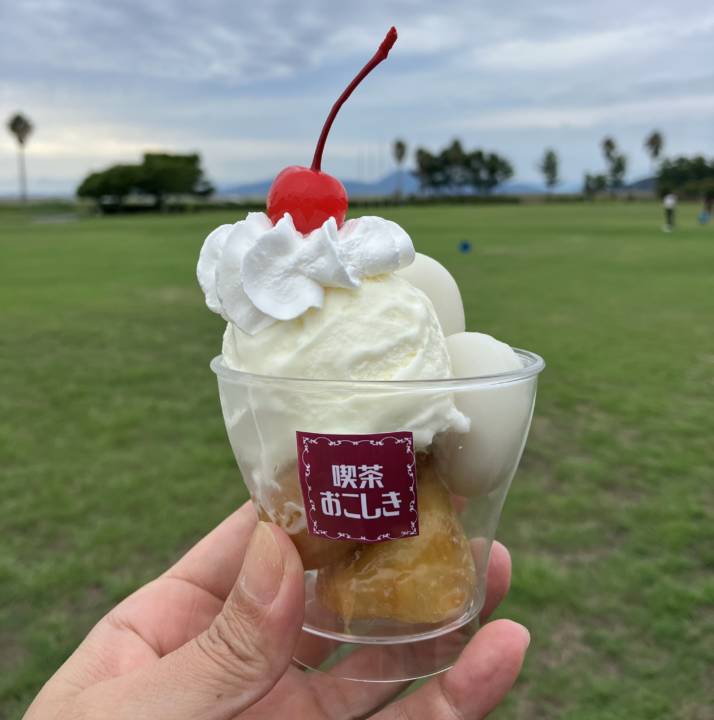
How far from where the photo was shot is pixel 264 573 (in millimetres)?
1174

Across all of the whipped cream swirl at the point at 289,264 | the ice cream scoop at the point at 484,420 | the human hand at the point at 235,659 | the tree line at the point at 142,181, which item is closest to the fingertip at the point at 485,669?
the human hand at the point at 235,659

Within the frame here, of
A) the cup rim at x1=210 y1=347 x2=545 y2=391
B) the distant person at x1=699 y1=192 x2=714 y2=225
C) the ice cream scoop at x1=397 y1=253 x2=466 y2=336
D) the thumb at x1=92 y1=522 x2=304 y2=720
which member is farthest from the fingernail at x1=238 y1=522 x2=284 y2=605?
the distant person at x1=699 y1=192 x2=714 y2=225

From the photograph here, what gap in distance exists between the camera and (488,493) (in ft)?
4.35

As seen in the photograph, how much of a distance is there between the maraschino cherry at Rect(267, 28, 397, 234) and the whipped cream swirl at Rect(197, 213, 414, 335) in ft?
0.11

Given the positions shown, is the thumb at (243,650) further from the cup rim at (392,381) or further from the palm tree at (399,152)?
the palm tree at (399,152)

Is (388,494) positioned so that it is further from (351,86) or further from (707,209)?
(707,209)

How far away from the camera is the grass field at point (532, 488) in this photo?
260 cm

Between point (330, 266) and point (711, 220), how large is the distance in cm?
2842

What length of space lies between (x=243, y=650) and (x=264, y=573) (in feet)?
0.43

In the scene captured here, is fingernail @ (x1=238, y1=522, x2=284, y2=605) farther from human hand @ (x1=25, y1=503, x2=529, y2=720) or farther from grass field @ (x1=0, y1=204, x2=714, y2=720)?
grass field @ (x1=0, y1=204, x2=714, y2=720)

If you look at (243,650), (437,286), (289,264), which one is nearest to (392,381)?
(289,264)

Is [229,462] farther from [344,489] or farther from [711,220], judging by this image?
[711,220]

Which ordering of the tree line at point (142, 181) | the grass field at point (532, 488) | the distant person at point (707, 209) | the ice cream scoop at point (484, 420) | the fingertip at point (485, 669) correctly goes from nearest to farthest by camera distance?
1. the ice cream scoop at point (484, 420)
2. the fingertip at point (485, 669)
3. the grass field at point (532, 488)
4. the distant person at point (707, 209)
5. the tree line at point (142, 181)

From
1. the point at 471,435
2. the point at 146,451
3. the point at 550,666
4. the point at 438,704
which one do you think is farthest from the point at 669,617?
the point at 146,451
